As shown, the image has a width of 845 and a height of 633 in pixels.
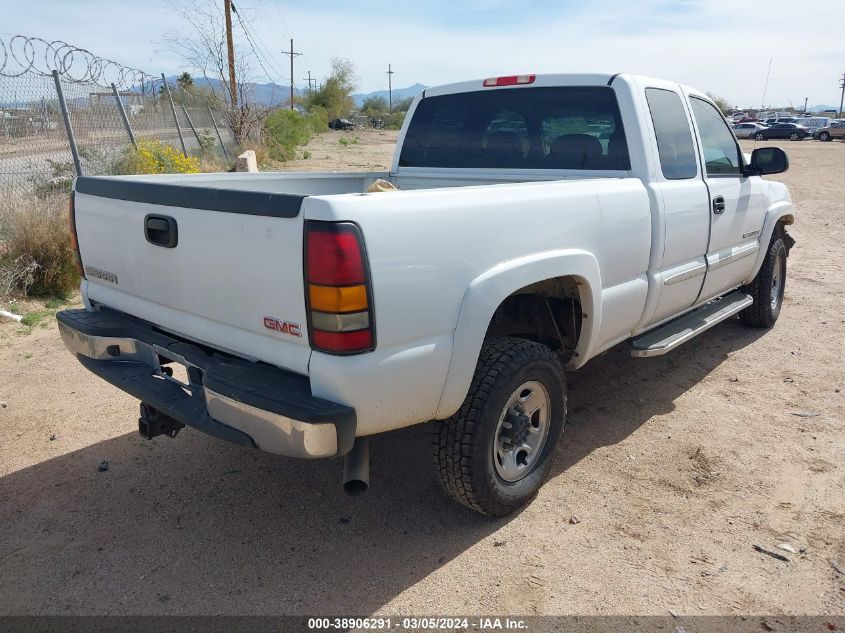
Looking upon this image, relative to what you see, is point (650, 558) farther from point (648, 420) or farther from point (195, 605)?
point (195, 605)

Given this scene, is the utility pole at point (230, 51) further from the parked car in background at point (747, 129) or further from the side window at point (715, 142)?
the parked car in background at point (747, 129)

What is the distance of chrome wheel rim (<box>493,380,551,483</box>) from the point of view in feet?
10.0

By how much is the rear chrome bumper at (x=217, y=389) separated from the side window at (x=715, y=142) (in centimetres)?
328

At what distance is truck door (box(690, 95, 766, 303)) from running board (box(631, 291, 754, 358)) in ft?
0.37

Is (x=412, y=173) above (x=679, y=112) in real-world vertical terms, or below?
below

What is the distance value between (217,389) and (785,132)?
5174 centimetres

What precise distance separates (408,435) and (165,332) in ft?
5.19

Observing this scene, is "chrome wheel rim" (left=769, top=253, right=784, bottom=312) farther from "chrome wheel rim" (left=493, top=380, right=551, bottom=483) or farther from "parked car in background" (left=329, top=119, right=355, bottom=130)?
"parked car in background" (left=329, top=119, right=355, bottom=130)

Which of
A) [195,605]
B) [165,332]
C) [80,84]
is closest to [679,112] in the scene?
[165,332]

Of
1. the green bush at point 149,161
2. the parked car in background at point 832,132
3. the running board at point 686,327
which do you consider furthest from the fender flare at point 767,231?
the parked car in background at point 832,132

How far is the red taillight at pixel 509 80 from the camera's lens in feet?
13.6

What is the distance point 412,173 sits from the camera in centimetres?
469

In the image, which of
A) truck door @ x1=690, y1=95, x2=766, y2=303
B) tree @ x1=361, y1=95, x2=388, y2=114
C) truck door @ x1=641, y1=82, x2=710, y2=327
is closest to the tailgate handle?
truck door @ x1=641, y1=82, x2=710, y2=327

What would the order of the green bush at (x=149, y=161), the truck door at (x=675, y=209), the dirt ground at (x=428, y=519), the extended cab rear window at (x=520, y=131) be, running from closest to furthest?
1. the dirt ground at (x=428, y=519)
2. the truck door at (x=675, y=209)
3. the extended cab rear window at (x=520, y=131)
4. the green bush at (x=149, y=161)
